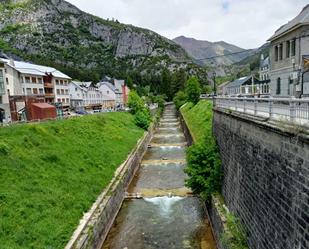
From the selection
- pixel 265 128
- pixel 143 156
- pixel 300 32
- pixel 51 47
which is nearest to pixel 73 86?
pixel 143 156

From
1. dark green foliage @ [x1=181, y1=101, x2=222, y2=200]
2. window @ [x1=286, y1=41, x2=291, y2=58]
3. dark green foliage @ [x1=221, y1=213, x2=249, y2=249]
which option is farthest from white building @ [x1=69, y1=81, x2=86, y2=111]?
dark green foliage @ [x1=221, y1=213, x2=249, y2=249]

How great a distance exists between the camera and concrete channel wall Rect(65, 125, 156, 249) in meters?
12.5

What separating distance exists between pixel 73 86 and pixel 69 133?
190 feet

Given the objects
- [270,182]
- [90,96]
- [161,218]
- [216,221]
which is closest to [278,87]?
[216,221]

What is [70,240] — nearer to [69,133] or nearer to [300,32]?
[69,133]

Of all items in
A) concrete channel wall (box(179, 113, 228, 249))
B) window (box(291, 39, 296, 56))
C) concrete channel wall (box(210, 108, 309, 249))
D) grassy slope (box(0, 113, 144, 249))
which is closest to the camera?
concrete channel wall (box(210, 108, 309, 249))

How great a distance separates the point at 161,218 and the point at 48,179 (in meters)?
7.08

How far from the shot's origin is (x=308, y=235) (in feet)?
22.1

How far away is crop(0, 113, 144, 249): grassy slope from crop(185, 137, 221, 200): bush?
5.90 metres

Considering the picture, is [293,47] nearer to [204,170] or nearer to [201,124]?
[204,170]

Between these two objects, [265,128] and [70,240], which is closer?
[265,128]

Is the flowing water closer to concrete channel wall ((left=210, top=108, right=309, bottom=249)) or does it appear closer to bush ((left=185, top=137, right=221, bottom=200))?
bush ((left=185, top=137, right=221, bottom=200))

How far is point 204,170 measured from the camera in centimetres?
1841

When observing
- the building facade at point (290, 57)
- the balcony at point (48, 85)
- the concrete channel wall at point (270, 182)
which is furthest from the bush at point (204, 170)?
the balcony at point (48, 85)
